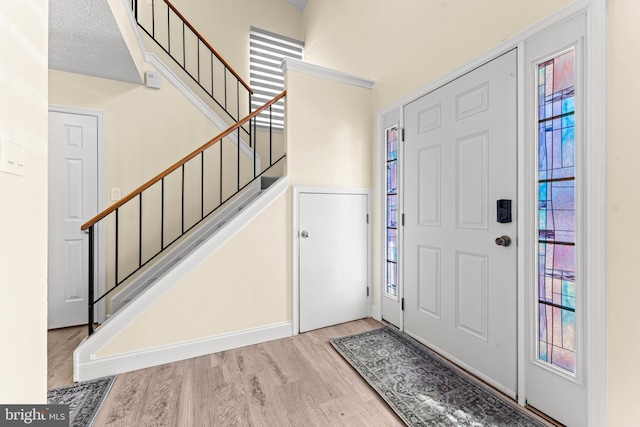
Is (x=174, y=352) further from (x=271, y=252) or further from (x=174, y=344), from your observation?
(x=271, y=252)

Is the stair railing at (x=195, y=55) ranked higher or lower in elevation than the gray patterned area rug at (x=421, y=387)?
higher

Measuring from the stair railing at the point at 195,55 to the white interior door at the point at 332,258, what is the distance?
1966mm

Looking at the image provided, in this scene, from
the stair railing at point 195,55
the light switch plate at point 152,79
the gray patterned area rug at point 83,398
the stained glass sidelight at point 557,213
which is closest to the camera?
the stained glass sidelight at point 557,213

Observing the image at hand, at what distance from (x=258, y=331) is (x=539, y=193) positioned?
2.22m

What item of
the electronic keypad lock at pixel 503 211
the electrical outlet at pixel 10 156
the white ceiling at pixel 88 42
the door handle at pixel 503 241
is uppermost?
the white ceiling at pixel 88 42

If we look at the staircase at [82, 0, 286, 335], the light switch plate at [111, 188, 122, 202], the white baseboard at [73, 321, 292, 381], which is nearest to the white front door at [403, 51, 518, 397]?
the white baseboard at [73, 321, 292, 381]

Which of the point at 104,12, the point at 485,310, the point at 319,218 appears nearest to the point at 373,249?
the point at 319,218

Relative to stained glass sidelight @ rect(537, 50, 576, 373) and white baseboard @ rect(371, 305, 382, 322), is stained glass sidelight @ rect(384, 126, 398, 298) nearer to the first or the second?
white baseboard @ rect(371, 305, 382, 322)

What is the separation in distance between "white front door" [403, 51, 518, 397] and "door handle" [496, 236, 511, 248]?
0.7 inches

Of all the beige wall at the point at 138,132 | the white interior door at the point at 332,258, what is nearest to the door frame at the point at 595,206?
the white interior door at the point at 332,258

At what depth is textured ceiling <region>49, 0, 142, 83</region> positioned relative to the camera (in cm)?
195

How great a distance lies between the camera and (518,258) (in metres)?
1.61

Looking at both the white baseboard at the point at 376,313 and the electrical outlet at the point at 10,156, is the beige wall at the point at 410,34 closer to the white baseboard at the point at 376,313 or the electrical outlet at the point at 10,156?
the white baseboard at the point at 376,313

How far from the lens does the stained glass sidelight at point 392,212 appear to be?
2.61 m
